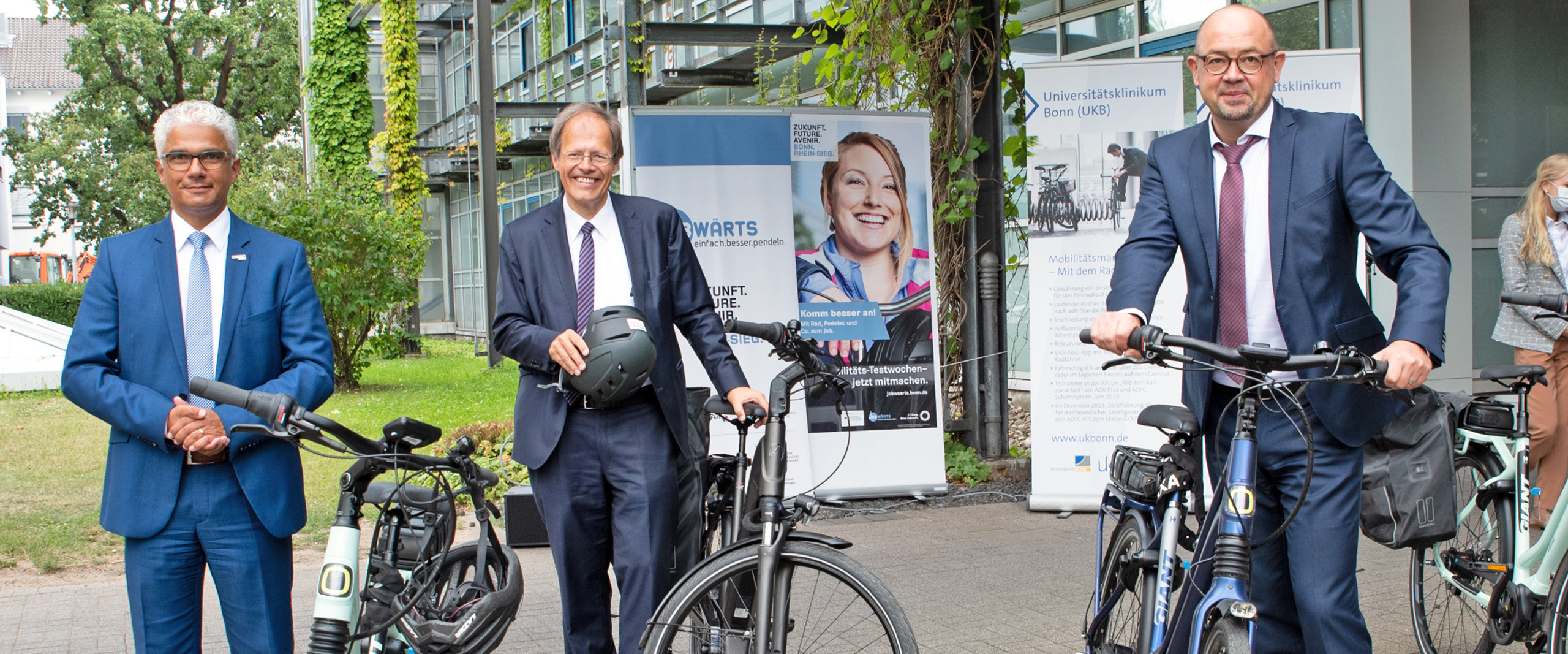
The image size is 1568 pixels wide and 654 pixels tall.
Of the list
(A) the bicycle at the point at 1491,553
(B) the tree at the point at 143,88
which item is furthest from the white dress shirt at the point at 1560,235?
(B) the tree at the point at 143,88

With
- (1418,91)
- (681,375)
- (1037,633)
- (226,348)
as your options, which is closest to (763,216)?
(1037,633)

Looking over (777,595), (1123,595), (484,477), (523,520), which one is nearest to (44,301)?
(523,520)

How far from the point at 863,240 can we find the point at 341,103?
18.9 meters

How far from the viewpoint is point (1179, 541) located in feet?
9.60

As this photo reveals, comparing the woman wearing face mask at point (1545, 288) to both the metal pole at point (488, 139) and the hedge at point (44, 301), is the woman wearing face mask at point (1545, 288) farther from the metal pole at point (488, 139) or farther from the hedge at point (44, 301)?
→ the hedge at point (44, 301)

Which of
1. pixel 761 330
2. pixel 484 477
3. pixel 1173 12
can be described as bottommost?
pixel 484 477

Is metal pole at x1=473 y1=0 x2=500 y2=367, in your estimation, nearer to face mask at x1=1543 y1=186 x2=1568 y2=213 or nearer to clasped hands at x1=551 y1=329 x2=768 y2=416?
face mask at x1=1543 y1=186 x2=1568 y2=213

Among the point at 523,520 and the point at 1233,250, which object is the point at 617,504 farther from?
the point at 523,520

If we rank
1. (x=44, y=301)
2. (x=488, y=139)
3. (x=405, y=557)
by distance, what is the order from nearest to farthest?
(x=405, y=557) → (x=488, y=139) → (x=44, y=301)

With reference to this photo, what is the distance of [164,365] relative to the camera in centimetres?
296

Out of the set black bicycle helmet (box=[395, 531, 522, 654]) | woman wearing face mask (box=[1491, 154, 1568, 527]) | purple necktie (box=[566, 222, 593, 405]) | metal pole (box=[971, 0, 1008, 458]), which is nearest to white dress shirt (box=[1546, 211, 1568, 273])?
woman wearing face mask (box=[1491, 154, 1568, 527])

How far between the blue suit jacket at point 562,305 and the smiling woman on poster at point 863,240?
11.8 feet

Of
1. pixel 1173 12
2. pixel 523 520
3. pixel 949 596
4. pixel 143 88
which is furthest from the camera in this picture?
pixel 143 88

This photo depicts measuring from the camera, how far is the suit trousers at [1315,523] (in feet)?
9.10
